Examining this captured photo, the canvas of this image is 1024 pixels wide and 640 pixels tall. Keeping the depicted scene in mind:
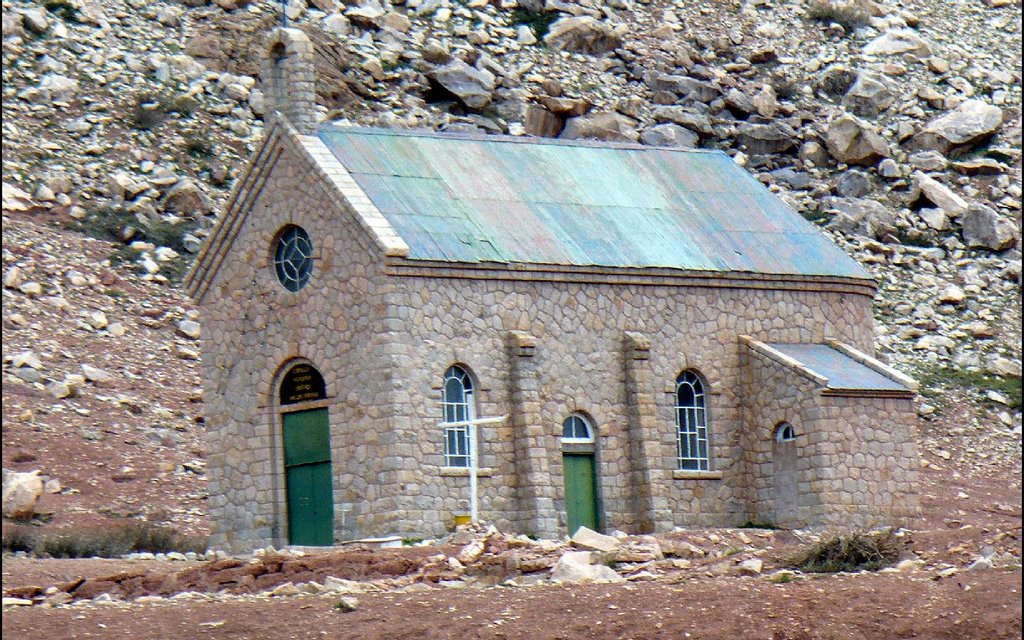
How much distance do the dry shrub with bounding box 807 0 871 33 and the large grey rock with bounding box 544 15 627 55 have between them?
6.53m

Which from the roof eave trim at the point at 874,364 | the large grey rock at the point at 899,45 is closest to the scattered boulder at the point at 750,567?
the roof eave trim at the point at 874,364

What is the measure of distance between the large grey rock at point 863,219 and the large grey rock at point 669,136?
4292 millimetres

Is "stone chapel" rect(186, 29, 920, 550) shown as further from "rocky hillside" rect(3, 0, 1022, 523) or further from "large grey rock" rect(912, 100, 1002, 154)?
"large grey rock" rect(912, 100, 1002, 154)

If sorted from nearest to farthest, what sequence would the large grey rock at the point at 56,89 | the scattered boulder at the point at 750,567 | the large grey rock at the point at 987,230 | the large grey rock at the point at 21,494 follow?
the scattered boulder at the point at 750,567
the large grey rock at the point at 21,494
the large grey rock at the point at 56,89
the large grey rock at the point at 987,230

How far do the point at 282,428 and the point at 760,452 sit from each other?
775 centimetres

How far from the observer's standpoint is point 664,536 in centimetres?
3088

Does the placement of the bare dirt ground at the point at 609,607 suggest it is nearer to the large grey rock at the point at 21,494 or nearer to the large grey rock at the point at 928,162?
the large grey rock at the point at 21,494

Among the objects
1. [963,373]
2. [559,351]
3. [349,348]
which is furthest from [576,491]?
[963,373]

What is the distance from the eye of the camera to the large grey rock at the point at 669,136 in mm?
58219

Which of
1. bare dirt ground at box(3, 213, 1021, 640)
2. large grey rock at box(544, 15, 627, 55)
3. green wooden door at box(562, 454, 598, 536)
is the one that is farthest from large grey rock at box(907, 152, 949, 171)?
green wooden door at box(562, 454, 598, 536)

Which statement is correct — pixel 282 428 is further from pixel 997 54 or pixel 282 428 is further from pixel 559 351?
pixel 997 54

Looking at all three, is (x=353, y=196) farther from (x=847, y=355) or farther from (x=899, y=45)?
(x=899, y=45)

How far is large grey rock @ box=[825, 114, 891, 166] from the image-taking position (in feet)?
193

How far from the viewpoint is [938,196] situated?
5756cm
